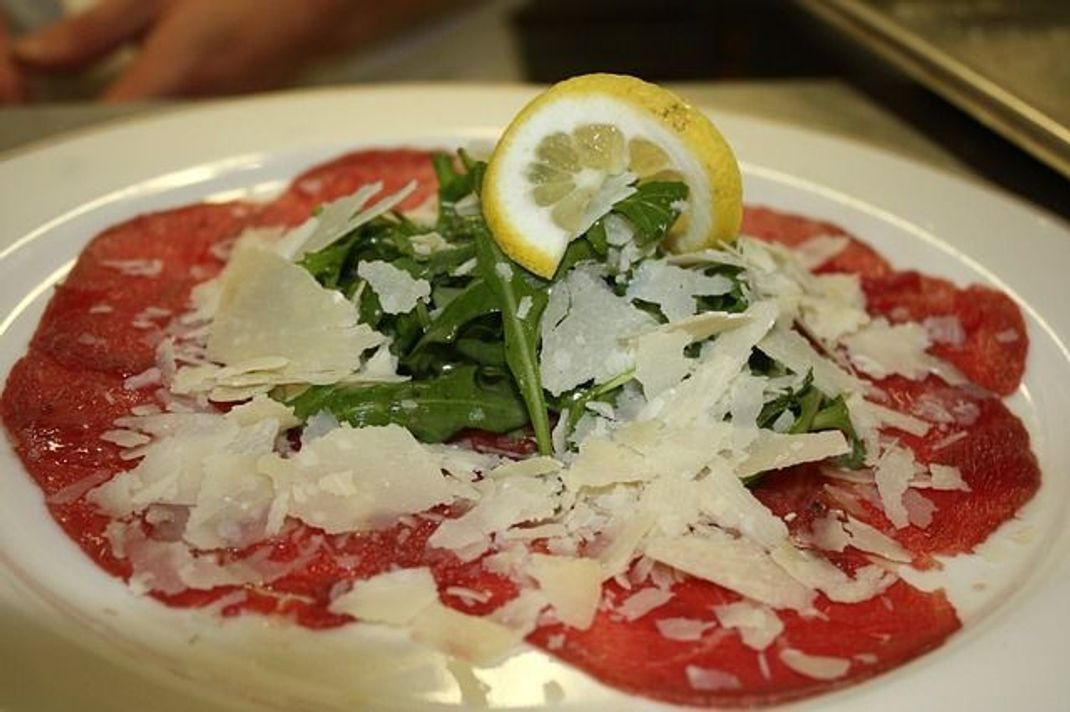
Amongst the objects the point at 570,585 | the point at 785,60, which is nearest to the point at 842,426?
the point at 570,585

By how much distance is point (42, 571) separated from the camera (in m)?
1.52

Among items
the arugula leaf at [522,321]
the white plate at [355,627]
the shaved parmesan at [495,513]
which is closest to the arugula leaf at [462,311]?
the arugula leaf at [522,321]

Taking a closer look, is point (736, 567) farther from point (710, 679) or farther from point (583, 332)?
point (583, 332)

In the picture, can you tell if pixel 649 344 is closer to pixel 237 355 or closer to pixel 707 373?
pixel 707 373

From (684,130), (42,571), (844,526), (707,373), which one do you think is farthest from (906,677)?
(42,571)

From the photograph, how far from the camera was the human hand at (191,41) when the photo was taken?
3.57 meters

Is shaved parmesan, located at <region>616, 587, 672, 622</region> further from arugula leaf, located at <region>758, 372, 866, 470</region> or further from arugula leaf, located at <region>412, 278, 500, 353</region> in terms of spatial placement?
arugula leaf, located at <region>412, 278, 500, 353</region>

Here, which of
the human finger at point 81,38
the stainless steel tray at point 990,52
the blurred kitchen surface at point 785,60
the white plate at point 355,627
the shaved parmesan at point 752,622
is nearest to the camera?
the white plate at point 355,627

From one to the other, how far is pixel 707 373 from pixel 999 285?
2.64 feet

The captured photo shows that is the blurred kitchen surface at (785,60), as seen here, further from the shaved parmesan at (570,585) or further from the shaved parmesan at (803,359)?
the shaved parmesan at (570,585)

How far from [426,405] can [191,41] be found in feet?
7.38

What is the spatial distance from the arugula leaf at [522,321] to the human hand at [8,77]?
2165 millimetres

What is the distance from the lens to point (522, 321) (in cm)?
177

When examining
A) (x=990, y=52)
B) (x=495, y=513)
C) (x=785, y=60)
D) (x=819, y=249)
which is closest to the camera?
(x=495, y=513)
